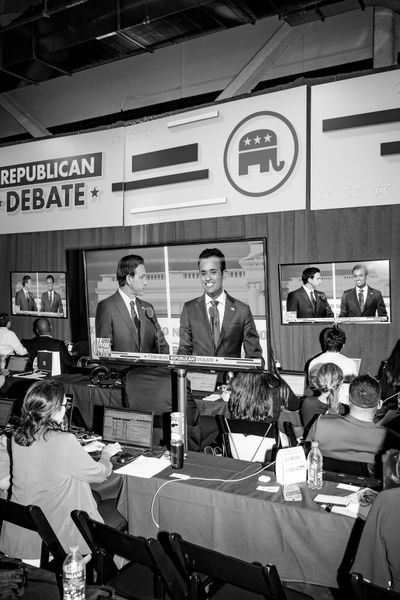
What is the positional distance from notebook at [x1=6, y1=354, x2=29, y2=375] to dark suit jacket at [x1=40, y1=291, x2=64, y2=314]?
4.55 ft

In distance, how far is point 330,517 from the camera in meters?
2.39

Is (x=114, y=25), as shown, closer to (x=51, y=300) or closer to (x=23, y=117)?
(x=23, y=117)

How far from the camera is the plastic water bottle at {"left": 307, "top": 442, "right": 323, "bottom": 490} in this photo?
8.77 feet

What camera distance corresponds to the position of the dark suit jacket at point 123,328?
5.61m

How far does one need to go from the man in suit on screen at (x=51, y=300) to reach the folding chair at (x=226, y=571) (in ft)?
20.9

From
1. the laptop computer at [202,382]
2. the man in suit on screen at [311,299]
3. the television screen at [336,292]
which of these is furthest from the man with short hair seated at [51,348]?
the man in suit on screen at [311,299]

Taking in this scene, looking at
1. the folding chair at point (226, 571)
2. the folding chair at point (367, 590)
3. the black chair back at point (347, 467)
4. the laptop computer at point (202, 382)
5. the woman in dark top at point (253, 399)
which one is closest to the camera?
the folding chair at point (367, 590)

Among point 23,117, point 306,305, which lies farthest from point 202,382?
point 23,117

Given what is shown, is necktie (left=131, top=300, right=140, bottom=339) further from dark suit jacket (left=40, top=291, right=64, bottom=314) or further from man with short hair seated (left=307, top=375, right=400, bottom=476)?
man with short hair seated (left=307, top=375, right=400, bottom=476)

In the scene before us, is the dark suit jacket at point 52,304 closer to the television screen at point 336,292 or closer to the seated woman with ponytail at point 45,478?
the television screen at point 336,292

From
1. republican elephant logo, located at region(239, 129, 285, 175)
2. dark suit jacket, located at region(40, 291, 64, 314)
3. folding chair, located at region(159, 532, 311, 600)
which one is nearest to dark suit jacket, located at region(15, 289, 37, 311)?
dark suit jacket, located at region(40, 291, 64, 314)

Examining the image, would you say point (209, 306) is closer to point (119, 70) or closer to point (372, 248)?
point (372, 248)

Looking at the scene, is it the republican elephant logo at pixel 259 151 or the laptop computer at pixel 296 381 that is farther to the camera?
the republican elephant logo at pixel 259 151

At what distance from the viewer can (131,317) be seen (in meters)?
5.69
